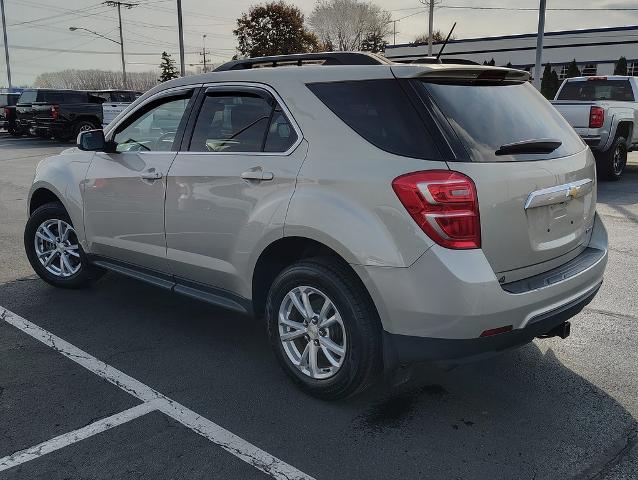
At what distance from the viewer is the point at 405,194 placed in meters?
2.88

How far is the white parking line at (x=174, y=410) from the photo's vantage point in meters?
2.81

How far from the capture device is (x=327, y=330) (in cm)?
334

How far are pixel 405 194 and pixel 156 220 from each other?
201cm

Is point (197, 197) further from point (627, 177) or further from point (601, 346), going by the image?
point (627, 177)

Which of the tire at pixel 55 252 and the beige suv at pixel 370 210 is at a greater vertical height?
the beige suv at pixel 370 210

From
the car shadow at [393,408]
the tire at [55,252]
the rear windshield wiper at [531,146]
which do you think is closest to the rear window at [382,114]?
the rear windshield wiper at [531,146]

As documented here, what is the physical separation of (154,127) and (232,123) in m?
0.92

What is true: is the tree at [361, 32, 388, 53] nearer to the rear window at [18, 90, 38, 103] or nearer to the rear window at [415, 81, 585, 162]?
the rear window at [18, 90, 38, 103]

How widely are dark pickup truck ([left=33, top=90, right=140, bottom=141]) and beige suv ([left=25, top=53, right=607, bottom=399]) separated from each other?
19433mm

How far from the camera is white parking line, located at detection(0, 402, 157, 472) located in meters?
2.85

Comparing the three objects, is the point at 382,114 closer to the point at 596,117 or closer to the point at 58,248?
the point at 58,248

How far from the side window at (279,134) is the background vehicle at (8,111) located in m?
26.6

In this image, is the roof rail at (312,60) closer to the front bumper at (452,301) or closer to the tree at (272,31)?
the front bumper at (452,301)

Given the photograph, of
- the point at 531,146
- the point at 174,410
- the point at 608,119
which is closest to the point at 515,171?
the point at 531,146
